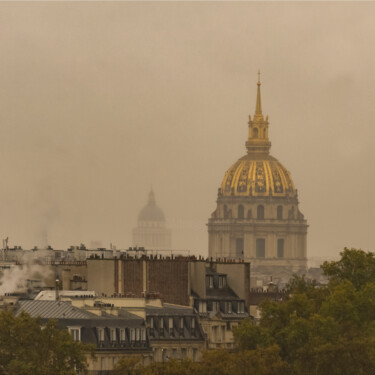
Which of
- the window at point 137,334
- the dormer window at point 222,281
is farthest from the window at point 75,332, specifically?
the dormer window at point 222,281

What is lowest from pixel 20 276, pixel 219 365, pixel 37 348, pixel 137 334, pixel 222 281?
pixel 219 365

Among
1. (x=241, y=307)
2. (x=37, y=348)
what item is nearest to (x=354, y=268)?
(x=241, y=307)

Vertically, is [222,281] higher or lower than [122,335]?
higher

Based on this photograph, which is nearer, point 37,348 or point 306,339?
point 37,348

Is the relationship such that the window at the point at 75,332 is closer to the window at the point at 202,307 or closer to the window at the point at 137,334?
the window at the point at 137,334

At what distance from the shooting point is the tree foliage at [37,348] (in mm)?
97500

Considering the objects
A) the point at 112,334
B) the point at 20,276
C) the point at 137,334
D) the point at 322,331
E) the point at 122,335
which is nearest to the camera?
the point at 322,331

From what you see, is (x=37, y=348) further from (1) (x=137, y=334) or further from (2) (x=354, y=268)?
(2) (x=354, y=268)

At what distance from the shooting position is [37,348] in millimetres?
98938

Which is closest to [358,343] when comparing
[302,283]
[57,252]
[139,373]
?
[139,373]

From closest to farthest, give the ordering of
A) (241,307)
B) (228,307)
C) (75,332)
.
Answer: (75,332) < (228,307) < (241,307)

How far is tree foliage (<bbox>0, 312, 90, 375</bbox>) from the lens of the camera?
97500 mm

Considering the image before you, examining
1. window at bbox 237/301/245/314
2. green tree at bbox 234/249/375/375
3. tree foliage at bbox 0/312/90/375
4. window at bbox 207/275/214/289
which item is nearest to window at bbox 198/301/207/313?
window at bbox 207/275/214/289

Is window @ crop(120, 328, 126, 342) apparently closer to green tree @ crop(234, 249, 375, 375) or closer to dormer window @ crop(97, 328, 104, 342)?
dormer window @ crop(97, 328, 104, 342)
